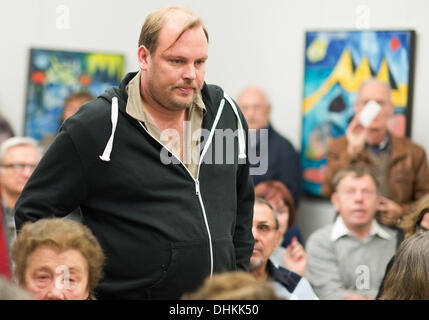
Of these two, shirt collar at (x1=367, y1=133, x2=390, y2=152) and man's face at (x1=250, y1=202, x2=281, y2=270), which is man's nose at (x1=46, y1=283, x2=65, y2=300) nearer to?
man's face at (x1=250, y1=202, x2=281, y2=270)

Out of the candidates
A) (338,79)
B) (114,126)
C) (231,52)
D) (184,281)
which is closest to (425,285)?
(184,281)

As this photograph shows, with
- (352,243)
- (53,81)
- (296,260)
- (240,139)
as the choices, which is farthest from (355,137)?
(240,139)

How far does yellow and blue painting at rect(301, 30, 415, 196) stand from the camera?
5520 mm

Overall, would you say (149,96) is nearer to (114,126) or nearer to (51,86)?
(114,126)

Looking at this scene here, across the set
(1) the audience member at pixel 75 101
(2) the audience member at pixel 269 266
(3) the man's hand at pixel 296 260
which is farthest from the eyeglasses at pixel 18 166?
(1) the audience member at pixel 75 101

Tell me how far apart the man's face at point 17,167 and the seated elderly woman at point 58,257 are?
183 centimetres

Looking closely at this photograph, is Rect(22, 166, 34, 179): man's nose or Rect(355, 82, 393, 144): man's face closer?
Rect(22, 166, 34, 179): man's nose

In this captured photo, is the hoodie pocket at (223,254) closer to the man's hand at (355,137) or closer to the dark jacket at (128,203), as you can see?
the dark jacket at (128,203)

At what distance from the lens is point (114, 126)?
2.48 metres

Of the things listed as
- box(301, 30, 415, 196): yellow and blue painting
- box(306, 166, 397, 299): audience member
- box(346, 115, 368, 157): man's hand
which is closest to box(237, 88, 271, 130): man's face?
box(301, 30, 415, 196): yellow and blue painting

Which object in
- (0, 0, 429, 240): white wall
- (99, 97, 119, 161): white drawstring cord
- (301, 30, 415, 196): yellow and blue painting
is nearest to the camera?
(99, 97, 119, 161): white drawstring cord

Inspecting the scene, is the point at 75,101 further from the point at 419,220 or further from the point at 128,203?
the point at 128,203

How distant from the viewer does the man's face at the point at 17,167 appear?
421 centimetres

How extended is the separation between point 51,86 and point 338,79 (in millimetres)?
2208
